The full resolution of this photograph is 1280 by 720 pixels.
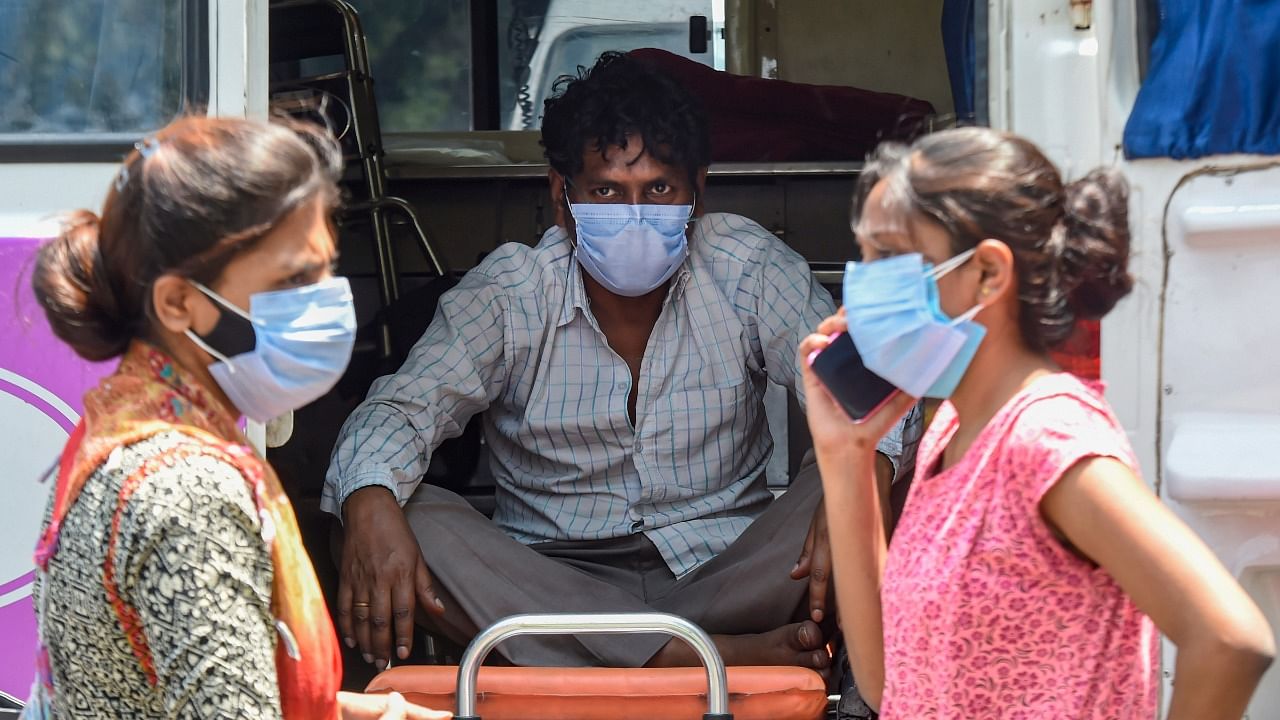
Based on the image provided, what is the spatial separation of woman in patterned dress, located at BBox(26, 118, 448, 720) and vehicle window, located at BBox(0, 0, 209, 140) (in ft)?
2.35

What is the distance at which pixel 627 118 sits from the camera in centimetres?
286

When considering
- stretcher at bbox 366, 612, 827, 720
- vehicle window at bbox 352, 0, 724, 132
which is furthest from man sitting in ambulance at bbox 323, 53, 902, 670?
vehicle window at bbox 352, 0, 724, 132

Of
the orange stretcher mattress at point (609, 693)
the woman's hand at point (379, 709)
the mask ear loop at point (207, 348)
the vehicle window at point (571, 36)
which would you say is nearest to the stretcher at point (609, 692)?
the orange stretcher mattress at point (609, 693)

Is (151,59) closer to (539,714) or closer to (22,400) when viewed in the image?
(22,400)

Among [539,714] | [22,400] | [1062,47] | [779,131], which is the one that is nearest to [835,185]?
[779,131]

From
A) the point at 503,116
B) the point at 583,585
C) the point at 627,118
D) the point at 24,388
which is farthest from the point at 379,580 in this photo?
the point at 503,116

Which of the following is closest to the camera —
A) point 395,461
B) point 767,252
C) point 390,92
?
point 395,461

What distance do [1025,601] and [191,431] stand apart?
2.62 ft

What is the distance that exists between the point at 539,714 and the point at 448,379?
30.9 inches

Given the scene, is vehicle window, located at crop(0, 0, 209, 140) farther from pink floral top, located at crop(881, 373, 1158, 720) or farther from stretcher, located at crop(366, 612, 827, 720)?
pink floral top, located at crop(881, 373, 1158, 720)

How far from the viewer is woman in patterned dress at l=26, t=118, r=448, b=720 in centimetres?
121

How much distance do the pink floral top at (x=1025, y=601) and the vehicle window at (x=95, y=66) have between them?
129 cm

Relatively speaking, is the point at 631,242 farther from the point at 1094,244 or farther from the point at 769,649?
the point at 1094,244

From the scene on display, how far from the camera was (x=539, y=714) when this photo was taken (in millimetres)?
2143
